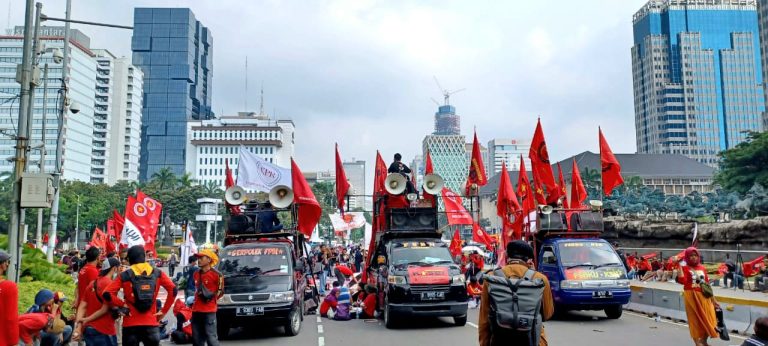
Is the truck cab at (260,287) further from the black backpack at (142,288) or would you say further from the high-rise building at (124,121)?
the high-rise building at (124,121)

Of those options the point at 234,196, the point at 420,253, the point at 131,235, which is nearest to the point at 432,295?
the point at 420,253

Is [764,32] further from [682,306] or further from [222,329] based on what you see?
[222,329]

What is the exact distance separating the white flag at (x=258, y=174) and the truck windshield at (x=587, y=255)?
8.58 m

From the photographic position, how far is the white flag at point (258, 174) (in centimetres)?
1836

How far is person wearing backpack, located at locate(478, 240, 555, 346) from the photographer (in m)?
5.00

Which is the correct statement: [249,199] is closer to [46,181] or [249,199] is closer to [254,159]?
[254,159]

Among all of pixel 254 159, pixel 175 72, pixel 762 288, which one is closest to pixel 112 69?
pixel 175 72

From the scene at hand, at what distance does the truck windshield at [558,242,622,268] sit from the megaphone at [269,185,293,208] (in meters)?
6.71

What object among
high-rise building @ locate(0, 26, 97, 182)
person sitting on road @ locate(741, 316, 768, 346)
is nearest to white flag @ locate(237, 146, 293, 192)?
person sitting on road @ locate(741, 316, 768, 346)

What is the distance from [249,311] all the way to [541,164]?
10.9 meters

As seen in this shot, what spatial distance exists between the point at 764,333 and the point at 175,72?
19073 cm

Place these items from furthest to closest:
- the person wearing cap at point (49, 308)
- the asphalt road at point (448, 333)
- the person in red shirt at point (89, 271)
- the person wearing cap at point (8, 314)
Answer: the asphalt road at point (448, 333) → the person in red shirt at point (89, 271) → the person wearing cap at point (49, 308) → the person wearing cap at point (8, 314)

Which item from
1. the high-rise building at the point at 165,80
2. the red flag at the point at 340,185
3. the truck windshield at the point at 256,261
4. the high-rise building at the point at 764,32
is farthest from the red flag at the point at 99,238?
the high-rise building at the point at 165,80

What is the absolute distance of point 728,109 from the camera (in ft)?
498
